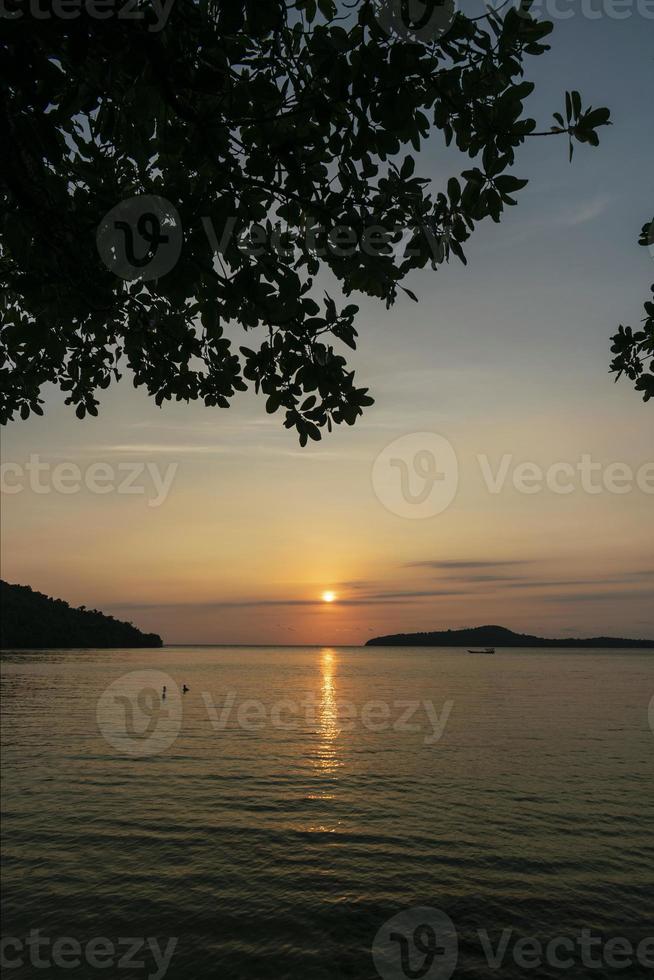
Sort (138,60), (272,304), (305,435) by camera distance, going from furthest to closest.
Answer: (305,435) → (272,304) → (138,60)

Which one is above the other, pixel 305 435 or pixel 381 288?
pixel 381 288

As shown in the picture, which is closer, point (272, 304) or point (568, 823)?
point (272, 304)

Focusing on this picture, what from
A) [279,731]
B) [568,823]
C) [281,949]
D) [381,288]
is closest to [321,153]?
[381,288]

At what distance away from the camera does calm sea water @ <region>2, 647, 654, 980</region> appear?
1582 centimetres

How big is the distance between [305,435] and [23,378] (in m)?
4.49

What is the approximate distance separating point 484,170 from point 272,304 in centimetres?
202

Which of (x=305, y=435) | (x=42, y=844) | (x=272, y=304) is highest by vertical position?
(x=272, y=304)

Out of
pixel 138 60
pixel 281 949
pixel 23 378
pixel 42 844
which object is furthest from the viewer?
pixel 42 844

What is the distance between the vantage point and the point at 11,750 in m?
42.3

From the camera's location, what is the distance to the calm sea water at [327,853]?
15.8 meters

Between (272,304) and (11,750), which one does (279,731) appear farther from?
(272,304)

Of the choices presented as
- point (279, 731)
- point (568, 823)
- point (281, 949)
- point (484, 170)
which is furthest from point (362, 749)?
point (484, 170)

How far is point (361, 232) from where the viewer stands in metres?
5.82

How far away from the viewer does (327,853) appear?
22.7m
